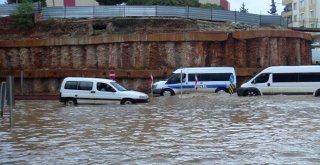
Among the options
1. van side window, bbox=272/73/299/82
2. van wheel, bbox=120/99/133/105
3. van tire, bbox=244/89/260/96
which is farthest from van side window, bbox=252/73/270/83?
van wheel, bbox=120/99/133/105

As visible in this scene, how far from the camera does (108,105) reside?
25688 mm

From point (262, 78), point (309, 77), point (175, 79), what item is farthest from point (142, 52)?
point (309, 77)

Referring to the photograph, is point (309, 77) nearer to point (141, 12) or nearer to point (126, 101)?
point (126, 101)

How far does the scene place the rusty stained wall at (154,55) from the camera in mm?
37750

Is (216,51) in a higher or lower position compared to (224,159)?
higher

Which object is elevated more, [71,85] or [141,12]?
[141,12]

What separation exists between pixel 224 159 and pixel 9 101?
7318 millimetres

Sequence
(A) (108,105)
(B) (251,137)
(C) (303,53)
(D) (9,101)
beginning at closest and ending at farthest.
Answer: (B) (251,137) < (D) (9,101) < (A) (108,105) < (C) (303,53)

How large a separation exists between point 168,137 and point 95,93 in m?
13.6

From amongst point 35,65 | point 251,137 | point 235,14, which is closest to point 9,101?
point 251,137

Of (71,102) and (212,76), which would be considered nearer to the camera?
(71,102)

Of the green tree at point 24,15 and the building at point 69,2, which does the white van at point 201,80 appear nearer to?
the green tree at point 24,15

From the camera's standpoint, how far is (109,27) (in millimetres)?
41750

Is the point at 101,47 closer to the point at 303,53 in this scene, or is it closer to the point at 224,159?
the point at 303,53
